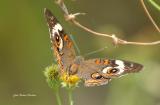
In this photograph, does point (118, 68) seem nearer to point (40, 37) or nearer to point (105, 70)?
point (105, 70)

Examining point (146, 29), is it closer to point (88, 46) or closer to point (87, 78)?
point (88, 46)

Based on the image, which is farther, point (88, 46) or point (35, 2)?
point (88, 46)

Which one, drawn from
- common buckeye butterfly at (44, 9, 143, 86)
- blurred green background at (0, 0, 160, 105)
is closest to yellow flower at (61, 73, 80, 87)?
common buckeye butterfly at (44, 9, 143, 86)

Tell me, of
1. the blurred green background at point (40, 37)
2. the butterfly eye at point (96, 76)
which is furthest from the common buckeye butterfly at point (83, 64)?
the blurred green background at point (40, 37)

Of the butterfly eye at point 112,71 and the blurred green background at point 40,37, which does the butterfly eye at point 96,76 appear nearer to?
the butterfly eye at point 112,71

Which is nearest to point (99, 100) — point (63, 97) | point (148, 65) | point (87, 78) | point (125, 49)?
point (63, 97)

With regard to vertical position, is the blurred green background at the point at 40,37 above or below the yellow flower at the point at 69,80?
above
